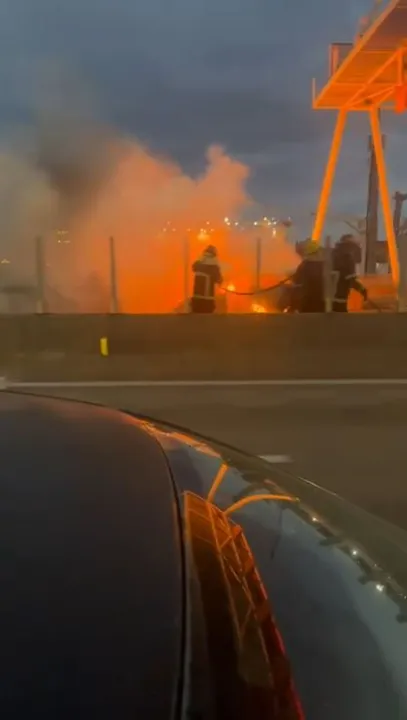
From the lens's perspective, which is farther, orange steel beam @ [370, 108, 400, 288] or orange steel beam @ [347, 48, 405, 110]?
orange steel beam @ [370, 108, 400, 288]

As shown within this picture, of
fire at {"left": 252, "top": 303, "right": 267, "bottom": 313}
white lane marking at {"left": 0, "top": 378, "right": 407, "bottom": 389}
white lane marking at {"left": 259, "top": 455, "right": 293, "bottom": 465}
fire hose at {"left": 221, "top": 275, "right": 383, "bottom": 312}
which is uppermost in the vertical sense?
fire hose at {"left": 221, "top": 275, "right": 383, "bottom": 312}

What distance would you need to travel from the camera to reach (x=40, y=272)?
12914mm

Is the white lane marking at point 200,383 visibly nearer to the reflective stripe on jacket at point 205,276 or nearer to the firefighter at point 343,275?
the firefighter at point 343,275

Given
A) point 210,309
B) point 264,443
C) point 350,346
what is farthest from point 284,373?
point 264,443

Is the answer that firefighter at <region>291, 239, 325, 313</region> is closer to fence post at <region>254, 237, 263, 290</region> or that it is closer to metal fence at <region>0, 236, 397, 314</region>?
metal fence at <region>0, 236, 397, 314</region>

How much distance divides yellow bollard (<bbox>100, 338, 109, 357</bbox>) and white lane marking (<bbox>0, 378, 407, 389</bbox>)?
3.54ft

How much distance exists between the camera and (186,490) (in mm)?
2006

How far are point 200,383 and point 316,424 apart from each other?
9.66ft

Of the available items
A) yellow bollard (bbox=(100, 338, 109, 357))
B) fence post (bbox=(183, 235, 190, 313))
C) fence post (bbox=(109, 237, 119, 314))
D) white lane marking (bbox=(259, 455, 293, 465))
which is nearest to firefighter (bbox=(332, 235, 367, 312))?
fence post (bbox=(183, 235, 190, 313))

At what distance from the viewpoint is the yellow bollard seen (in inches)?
482

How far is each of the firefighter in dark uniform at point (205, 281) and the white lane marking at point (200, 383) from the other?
2638 millimetres

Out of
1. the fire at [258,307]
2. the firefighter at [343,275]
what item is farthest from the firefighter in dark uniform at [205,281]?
the firefighter at [343,275]

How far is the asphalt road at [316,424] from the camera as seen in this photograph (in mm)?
6129

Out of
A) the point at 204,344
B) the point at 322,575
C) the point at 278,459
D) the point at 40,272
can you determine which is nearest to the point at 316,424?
the point at 278,459
